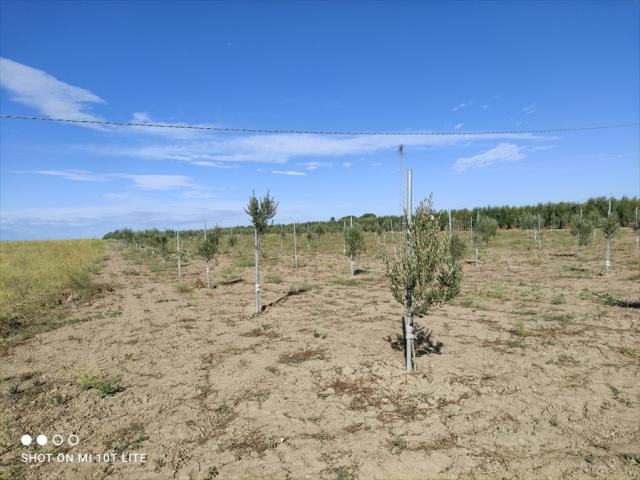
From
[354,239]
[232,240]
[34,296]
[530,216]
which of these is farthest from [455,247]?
[530,216]

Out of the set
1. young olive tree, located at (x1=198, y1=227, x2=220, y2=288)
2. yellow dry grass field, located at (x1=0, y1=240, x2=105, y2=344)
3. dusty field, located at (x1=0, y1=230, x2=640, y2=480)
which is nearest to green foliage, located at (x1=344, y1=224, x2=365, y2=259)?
young olive tree, located at (x1=198, y1=227, x2=220, y2=288)

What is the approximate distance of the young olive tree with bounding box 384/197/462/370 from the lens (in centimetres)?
749

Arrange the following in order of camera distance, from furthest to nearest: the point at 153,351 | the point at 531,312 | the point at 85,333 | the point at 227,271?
the point at 227,271, the point at 531,312, the point at 85,333, the point at 153,351

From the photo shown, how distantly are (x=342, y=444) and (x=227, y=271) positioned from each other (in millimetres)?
21970

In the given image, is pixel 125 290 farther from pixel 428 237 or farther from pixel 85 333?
pixel 428 237

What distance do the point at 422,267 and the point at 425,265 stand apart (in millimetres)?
71

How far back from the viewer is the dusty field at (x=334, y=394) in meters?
5.04

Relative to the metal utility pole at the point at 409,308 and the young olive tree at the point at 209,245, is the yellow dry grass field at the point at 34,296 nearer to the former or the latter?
the young olive tree at the point at 209,245

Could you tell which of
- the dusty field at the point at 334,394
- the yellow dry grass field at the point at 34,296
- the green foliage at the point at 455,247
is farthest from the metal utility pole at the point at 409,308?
the green foliage at the point at 455,247

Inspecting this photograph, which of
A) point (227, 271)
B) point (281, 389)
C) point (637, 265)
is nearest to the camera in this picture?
point (281, 389)

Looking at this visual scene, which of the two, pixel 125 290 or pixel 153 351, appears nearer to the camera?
pixel 153 351

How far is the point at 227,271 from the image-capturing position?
2628 centimetres

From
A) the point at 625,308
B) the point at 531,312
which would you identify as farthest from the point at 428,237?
the point at 625,308

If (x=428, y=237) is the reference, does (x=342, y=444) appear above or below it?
below
